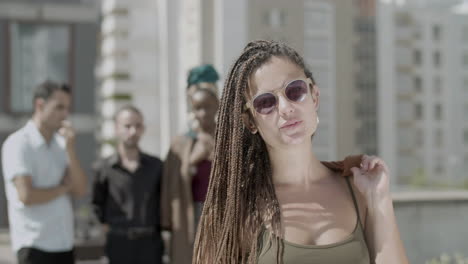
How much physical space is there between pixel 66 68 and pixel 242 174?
1510 centimetres

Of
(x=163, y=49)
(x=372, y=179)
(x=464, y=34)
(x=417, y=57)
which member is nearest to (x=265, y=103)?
(x=372, y=179)

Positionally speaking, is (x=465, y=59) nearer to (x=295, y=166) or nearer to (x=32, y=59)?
(x=32, y=59)

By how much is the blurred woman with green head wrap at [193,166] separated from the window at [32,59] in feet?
40.7

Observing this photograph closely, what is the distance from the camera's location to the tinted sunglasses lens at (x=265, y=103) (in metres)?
1.84

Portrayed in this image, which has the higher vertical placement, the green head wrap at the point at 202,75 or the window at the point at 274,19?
the window at the point at 274,19

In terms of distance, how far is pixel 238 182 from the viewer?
74.2 inches

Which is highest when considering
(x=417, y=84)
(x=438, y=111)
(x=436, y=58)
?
(x=436, y=58)

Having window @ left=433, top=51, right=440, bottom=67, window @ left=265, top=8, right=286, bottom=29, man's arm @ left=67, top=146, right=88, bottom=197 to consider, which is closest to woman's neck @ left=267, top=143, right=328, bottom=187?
man's arm @ left=67, top=146, right=88, bottom=197

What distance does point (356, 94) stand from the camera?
76812mm

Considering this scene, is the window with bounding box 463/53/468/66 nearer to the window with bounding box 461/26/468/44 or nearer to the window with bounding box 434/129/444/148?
the window with bounding box 461/26/468/44

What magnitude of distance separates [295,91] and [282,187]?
258 millimetres

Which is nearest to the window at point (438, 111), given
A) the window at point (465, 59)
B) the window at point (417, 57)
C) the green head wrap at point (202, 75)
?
the window at point (417, 57)

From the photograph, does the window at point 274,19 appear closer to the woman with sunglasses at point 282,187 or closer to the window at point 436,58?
the window at point 436,58

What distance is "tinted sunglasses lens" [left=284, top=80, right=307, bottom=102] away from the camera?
6.00ft
